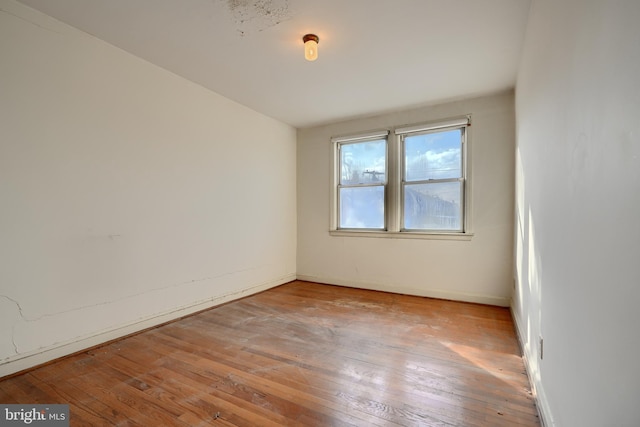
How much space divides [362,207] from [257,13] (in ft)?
9.70

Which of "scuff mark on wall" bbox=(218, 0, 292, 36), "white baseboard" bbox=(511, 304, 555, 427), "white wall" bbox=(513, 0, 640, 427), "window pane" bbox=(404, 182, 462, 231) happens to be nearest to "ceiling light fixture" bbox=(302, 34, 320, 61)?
"scuff mark on wall" bbox=(218, 0, 292, 36)

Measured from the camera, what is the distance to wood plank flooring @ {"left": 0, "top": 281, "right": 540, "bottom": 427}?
162 cm

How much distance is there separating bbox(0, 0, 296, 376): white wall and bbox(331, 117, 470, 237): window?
1.67 meters

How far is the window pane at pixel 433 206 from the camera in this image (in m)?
3.85

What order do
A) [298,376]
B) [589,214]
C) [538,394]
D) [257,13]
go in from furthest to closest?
[257,13] < [298,376] < [538,394] < [589,214]

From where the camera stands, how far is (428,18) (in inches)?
87.5

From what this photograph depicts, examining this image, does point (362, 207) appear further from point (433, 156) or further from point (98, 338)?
point (98, 338)

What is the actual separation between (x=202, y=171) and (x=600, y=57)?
3.34m

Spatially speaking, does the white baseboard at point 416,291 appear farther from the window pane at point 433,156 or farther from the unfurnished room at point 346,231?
the window pane at point 433,156

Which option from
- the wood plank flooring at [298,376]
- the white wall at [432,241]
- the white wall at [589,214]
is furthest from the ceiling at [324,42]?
the wood plank flooring at [298,376]

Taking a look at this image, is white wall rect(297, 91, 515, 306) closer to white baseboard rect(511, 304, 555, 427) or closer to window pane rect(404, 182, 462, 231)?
window pane rect(404, 182, 462, 231)

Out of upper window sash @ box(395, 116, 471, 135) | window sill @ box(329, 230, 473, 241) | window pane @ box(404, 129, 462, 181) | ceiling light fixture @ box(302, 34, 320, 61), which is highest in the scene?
ceiling light fixture @ box(302, 34, 320, 61)

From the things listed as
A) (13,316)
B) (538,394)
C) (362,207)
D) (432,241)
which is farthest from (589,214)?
(362,207)

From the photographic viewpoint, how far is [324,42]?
2516mm
